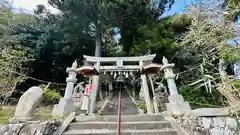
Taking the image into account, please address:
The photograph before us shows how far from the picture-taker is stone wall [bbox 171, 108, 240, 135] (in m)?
2.87

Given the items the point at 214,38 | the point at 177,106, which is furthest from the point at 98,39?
Result: the point at 214,38

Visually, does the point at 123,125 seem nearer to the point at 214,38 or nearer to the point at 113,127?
the point at 113,127

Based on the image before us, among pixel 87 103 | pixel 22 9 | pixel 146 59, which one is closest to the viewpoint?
pixel 87 103

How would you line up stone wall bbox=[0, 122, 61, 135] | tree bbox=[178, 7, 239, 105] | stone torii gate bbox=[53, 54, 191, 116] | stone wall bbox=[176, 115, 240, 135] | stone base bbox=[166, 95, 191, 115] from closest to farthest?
tree bbox=[178, 7, 239, 105] → stone wall bbox=[0, 122, 61, 135] → stone wall bbox=[176, 115, 240, 135] → stone base bbox=[166, 95, 191, 115] → stone torii gate bbox=[53, 54, 191, 116]

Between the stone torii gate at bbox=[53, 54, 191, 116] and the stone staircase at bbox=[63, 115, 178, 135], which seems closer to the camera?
the stone staircase at bbox=[63, 115, 178, 135]

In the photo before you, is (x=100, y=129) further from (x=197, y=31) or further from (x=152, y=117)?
(x=197, y=31)

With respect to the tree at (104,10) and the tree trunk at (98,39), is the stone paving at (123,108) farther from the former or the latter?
the tree at (104,10)

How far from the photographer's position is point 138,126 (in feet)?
11.2

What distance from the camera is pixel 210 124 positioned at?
3.01 m

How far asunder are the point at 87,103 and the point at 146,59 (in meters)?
2.71

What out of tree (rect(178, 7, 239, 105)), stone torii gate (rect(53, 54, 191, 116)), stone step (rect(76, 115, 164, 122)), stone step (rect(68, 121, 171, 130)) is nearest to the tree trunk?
stone torii gate (rect(53, 54, 191, 116))

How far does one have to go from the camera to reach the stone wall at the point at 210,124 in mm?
2873

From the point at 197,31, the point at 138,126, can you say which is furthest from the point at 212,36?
the point at 138,126

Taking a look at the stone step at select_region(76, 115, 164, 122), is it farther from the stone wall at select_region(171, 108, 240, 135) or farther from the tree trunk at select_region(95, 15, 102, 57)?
the tree trunk at select_region(95, 15, 102, 57)
